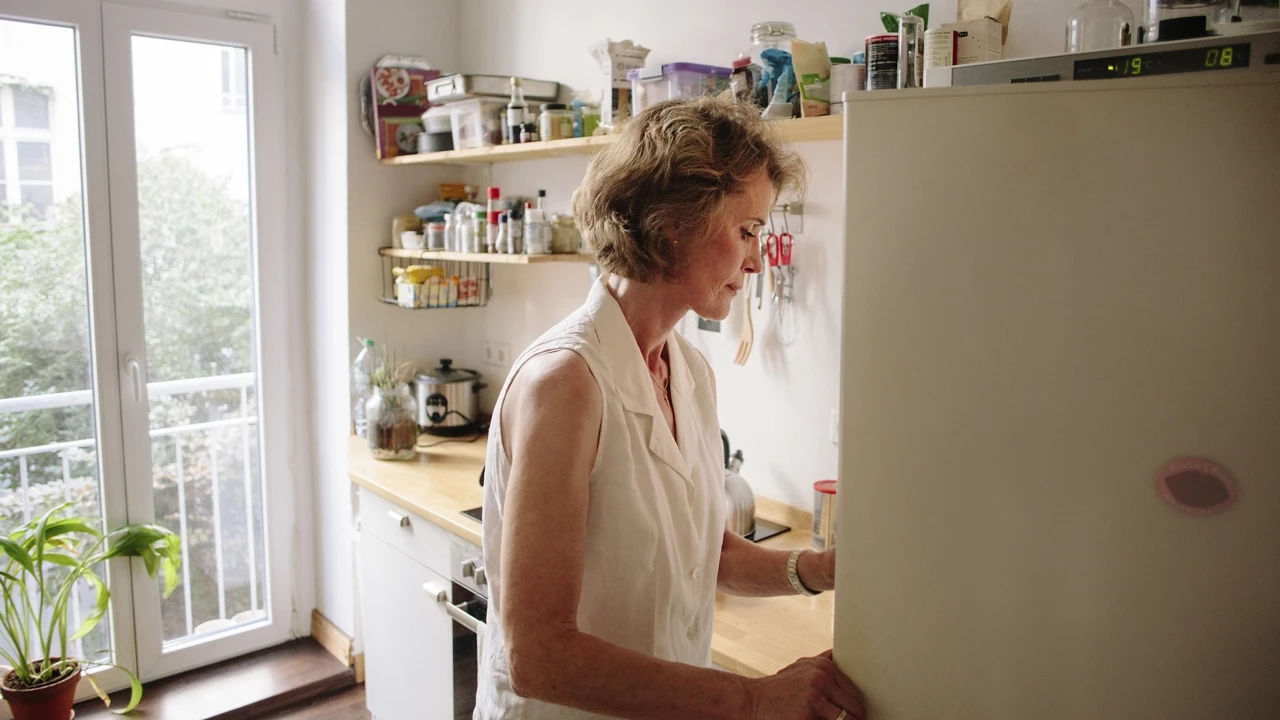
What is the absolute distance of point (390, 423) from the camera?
8.70ft

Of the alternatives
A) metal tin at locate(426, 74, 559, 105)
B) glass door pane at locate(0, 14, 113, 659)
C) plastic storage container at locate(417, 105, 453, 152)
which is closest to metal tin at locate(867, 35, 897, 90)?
metal tin at locate(426, 74, 559, 105)

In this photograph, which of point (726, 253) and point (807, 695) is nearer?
point (807, 695)

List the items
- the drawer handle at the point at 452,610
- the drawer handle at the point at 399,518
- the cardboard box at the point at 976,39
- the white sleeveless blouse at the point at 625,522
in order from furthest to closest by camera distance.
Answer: the drawer handle at the point at 399,518, the drawer handle at the point at 452,610, the cardboard box at the point at 976,39, the white sleeveless blouse at the point at 625,522

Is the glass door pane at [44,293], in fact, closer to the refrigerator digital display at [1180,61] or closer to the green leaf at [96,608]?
the green leaf at [96,608]

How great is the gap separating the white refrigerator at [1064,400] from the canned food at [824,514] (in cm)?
88

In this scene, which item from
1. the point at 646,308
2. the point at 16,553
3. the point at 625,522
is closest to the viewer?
the point at 625,522

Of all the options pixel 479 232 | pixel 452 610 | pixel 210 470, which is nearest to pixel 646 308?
pixel 452 610

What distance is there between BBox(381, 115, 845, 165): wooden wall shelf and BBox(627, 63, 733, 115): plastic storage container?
0.16 metres

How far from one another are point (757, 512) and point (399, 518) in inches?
36.1

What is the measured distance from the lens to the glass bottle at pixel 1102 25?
4.56ft

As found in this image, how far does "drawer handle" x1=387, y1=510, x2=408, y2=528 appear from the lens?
2340mm

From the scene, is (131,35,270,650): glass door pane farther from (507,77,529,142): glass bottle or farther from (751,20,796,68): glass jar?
(751,20,796,68): glass jar

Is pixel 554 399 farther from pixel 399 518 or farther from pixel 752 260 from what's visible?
pixel 399 518

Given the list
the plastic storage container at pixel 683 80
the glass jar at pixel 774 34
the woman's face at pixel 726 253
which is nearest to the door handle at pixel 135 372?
the plastic storage container at pixel 683 80
